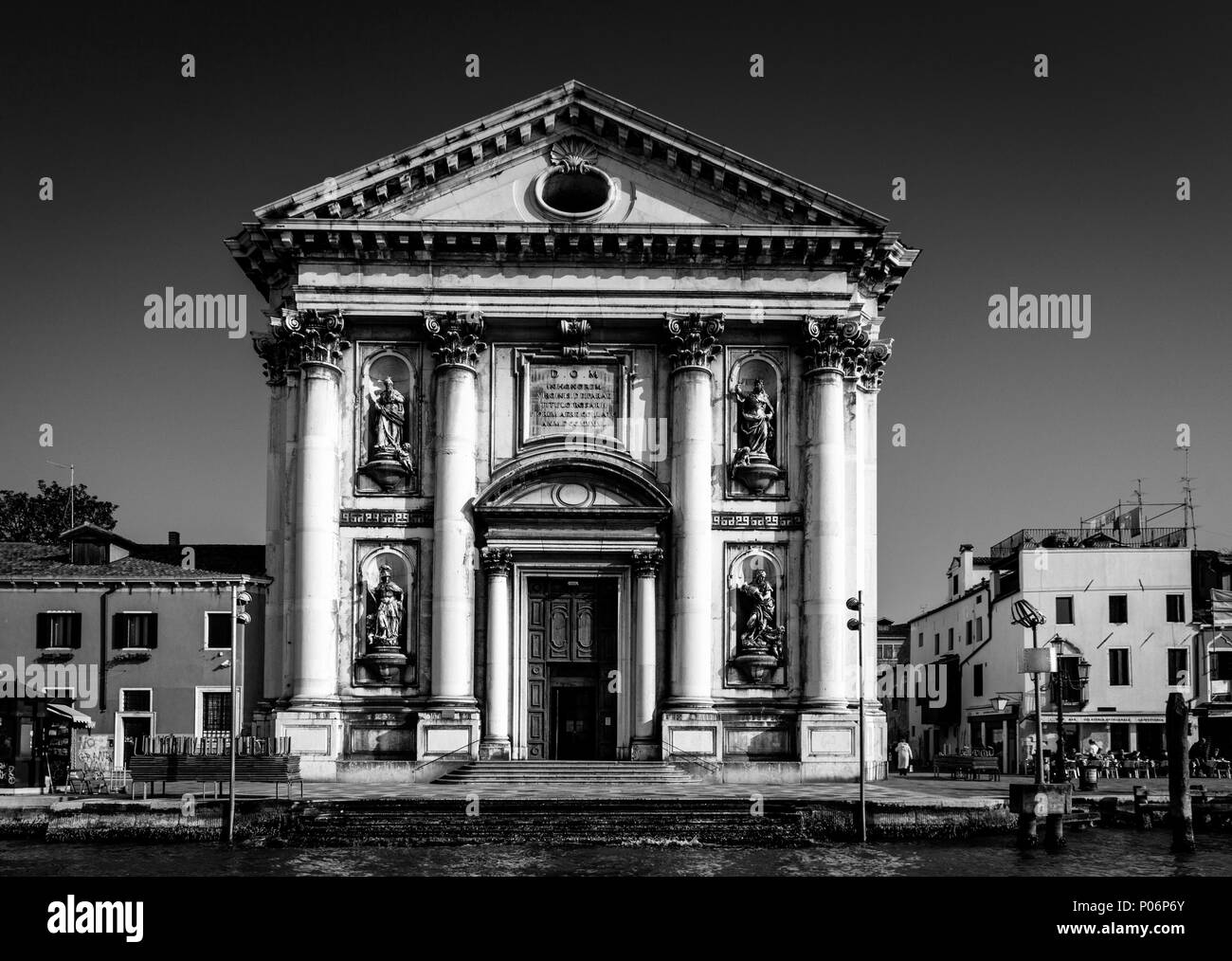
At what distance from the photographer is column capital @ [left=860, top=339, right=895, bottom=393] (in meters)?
45.2

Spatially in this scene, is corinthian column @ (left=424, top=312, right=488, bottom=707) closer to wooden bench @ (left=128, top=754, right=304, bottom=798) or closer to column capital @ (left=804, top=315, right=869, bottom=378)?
wooden bench @ (left=128, top=754, right=304, bottom=798)

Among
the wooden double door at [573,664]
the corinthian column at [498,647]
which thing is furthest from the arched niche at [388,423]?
the wooden double door at [573,664]

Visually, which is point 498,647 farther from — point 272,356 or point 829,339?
point 829,339

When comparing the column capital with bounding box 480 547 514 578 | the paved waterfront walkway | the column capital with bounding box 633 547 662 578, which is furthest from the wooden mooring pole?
the column capital with bounding box 480 547 514 578

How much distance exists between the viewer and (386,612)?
140ft

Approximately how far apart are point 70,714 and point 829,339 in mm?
22230

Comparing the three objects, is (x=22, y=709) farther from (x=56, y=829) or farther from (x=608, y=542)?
(x=608, y=542)

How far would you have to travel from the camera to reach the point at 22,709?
3966 cm

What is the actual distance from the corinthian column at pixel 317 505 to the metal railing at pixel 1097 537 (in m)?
34.5

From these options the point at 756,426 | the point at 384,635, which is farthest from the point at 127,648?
the point at 756,426

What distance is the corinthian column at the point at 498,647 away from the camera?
42281 millimetres

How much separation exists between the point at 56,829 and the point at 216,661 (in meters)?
12.9
